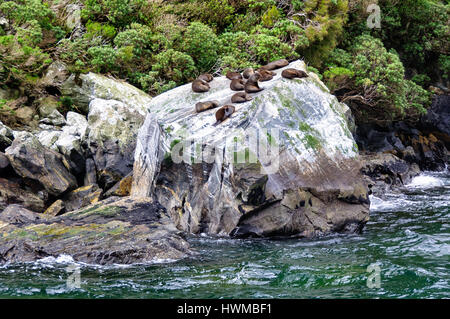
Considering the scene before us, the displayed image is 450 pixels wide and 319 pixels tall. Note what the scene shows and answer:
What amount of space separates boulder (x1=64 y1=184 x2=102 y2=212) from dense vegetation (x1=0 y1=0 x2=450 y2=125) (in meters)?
3.87

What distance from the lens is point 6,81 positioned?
14664 millimetres

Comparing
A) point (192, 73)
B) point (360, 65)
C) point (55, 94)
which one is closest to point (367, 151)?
point (360, 65)

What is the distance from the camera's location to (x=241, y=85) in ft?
36.9

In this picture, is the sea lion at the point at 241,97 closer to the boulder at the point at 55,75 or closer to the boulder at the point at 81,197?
the boulder at the point at 81,197

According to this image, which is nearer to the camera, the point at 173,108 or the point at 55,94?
the point at 173,108

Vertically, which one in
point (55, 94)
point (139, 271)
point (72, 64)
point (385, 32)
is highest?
point (385, 32)

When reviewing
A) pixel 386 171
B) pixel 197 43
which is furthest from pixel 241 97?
pixel 386 171

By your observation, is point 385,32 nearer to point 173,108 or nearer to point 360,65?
point 360,65

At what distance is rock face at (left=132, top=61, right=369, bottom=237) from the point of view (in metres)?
9.38

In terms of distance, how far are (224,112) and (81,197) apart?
4243 mm

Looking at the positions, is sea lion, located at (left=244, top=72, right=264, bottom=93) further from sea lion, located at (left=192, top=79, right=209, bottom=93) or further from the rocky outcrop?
the rocky outcrop

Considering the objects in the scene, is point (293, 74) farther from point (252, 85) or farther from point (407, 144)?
point (407, 144)

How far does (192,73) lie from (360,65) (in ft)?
20.1
